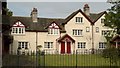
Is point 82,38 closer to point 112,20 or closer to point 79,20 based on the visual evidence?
point 79,20

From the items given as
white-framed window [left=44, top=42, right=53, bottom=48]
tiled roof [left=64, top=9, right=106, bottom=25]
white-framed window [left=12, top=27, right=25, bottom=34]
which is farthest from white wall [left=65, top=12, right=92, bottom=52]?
white-framed window [left=12, top=27, right=25, bottom=34]

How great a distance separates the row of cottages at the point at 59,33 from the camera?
171 ft

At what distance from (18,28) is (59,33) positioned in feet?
23.4

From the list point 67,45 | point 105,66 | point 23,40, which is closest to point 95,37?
point 67,45

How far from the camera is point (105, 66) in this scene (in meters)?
24.4

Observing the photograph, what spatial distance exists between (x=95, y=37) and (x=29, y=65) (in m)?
33.9

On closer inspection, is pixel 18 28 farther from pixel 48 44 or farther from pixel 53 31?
pixel 53 31

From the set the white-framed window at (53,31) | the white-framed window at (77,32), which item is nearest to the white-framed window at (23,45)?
the white-framed window at (53,31)

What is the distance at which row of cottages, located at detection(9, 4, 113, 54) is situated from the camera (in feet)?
171

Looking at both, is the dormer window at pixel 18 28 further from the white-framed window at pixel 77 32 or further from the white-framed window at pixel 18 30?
the white-framed window at pixel 77 32

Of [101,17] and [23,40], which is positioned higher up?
[101,17]

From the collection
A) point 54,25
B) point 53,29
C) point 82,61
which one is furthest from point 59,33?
point 82,61

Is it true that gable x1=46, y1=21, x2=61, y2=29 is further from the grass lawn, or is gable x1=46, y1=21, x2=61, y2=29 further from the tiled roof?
the grass lawn

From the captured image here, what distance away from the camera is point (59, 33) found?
53.7 meters
